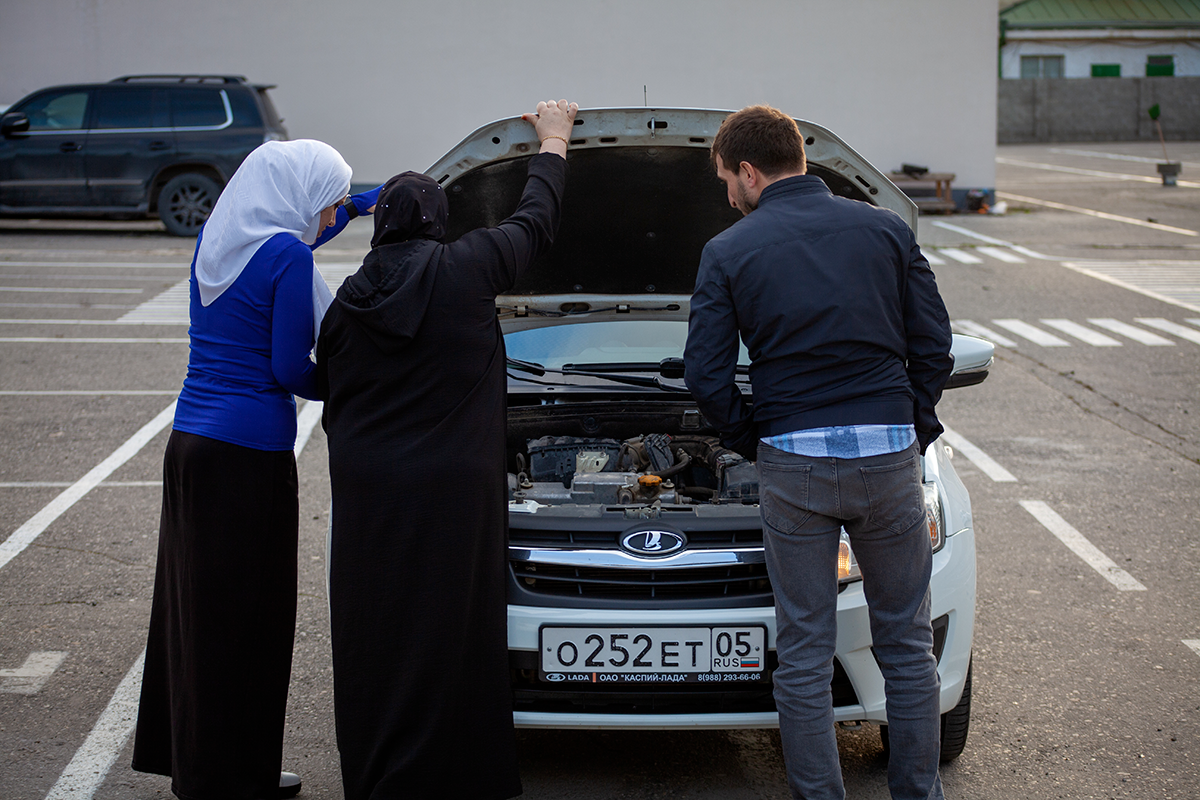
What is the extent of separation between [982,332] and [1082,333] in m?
0.87

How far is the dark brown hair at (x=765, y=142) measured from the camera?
2.63 metres

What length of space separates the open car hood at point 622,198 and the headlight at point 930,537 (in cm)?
82

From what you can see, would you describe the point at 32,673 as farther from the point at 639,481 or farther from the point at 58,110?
the point at 58,110

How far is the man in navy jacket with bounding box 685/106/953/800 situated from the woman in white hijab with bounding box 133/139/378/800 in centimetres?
101

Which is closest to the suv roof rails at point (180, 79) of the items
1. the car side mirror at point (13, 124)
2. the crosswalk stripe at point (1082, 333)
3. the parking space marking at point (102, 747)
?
the car side mirror at point (13, 124)

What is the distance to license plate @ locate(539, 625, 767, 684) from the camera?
9.05ft

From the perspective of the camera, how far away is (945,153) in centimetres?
2002

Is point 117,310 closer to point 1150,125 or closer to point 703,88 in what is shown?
point 703,88

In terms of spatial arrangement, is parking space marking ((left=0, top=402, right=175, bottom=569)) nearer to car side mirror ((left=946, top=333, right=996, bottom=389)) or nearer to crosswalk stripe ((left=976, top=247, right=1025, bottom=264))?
car side mirror ((left=946, top=333, right=996, bottom=389))

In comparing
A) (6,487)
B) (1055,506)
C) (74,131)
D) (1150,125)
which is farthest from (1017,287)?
(1150,125)

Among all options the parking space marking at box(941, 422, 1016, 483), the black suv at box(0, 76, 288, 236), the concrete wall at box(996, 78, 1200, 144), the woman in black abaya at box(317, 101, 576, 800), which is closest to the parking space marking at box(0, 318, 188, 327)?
the black suv at box(0, 76, 288, 236)

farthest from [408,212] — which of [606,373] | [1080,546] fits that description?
[1080,546]

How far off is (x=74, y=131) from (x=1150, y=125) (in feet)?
140

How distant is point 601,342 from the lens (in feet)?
13.8
